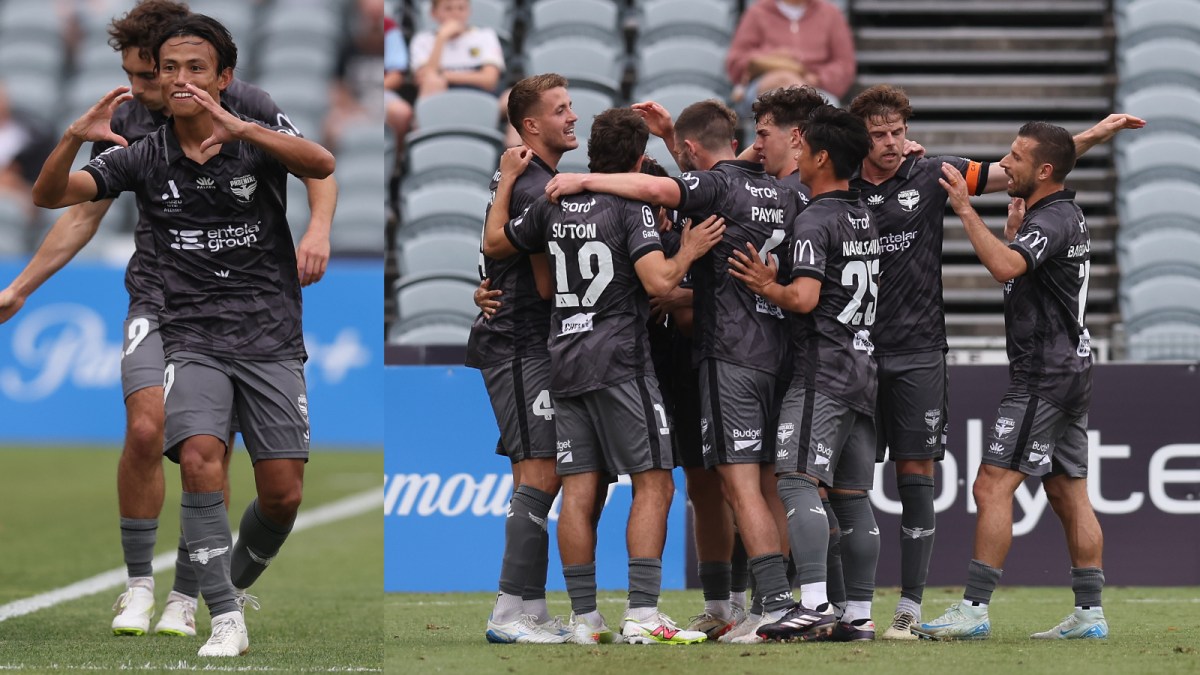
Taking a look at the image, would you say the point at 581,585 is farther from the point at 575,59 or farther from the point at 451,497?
the point at 575,59

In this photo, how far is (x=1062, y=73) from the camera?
487 inches

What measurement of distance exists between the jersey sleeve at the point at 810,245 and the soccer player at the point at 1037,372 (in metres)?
0.62

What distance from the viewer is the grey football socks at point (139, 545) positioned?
6.68 meters

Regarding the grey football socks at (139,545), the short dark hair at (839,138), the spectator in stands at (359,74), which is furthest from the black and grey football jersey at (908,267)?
the spectator in stands at (359,74)

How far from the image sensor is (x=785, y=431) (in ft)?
19.5

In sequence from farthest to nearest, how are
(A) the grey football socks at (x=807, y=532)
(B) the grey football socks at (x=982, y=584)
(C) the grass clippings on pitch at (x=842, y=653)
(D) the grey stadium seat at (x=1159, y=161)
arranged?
(D) the grey stadium seat at (x=1159, y=161) < (B) the grey football socks at (x=982, y=584) < (A) the grey football socks at (x=807, y=532) < (C) the grass clippings on pitch at (x=842, y=653)

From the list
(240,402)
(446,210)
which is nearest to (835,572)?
(240,402)

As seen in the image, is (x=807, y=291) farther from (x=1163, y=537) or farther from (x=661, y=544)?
(x=1163, y=537)

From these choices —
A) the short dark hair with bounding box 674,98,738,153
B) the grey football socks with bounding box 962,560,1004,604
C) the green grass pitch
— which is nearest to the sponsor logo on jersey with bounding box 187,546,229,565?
the green grass pitch

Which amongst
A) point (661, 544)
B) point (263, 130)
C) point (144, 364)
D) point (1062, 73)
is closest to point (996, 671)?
point (661, 544)

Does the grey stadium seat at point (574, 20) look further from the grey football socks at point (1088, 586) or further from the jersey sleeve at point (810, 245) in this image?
the grey football socks at point (1088, 586)

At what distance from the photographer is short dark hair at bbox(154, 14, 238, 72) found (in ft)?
18.5

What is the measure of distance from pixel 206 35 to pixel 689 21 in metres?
7.24

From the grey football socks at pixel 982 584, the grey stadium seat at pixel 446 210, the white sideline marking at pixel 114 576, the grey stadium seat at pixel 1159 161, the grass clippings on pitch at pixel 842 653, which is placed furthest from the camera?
the grey stadium seat at pixel 1159 161
